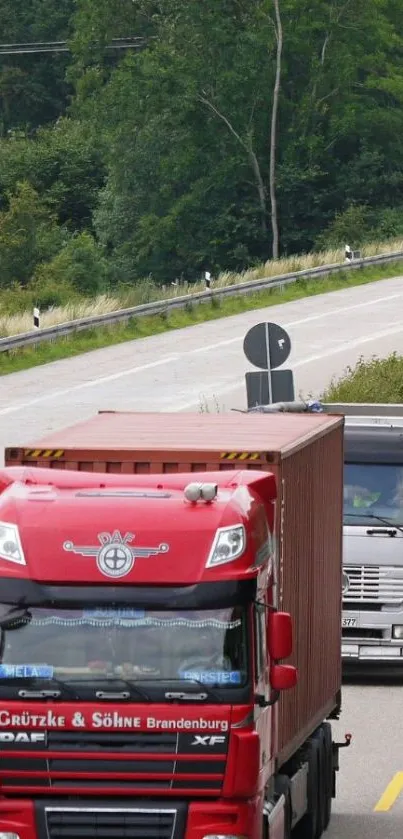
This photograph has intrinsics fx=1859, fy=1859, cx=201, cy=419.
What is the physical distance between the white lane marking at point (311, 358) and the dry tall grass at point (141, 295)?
7.38 meters

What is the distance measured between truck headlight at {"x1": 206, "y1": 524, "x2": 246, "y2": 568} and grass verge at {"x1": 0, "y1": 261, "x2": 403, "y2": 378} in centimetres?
3030

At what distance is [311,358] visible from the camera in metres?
39.8

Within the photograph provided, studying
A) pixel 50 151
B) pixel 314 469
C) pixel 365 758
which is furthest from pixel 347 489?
pixel 50 151

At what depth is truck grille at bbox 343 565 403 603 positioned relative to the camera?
18516 mm

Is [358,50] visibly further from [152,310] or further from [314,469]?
[314,469]

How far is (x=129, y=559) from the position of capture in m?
9.23

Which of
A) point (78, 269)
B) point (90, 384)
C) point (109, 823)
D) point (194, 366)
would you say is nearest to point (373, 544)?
point (109, 823)

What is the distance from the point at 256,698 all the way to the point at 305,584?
2402mm

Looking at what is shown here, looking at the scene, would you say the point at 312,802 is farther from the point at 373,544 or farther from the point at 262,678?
the point at 373,544

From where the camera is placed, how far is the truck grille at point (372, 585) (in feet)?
60.7

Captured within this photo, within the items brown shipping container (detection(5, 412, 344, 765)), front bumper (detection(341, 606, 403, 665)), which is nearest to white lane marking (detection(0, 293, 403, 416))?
front bumper (detection(341, 606, 403, 665))

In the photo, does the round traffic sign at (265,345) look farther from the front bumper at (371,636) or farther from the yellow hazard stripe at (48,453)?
the yellow hazard stripe at (48,453)

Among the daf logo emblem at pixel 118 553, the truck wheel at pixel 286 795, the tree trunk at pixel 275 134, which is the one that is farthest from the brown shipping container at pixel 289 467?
the tree trunk at pixel 275 134

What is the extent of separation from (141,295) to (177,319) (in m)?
4.89
